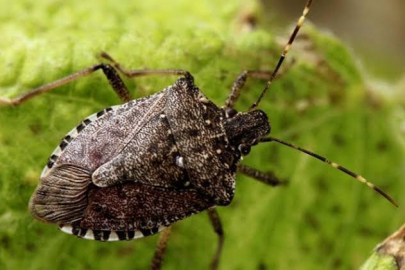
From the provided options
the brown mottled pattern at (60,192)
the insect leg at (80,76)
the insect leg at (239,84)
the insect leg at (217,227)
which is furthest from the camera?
the insect leg at (217,227)

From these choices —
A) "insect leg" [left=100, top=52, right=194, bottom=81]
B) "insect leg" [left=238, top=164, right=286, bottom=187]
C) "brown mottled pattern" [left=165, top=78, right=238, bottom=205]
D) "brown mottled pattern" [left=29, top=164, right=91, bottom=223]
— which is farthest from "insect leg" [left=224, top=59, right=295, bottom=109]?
"brown mottled pattern" [left=29, top=164, right=91, bottom=223]

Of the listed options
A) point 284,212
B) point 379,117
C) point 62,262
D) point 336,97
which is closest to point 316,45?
point 336,97

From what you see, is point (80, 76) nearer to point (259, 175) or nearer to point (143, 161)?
point (143, 161)

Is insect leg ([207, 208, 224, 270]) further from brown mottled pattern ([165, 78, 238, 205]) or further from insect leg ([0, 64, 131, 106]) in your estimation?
insect leg ([0, 64, 131, 106])

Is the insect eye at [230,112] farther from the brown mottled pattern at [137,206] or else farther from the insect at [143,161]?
the brown mottled pattern at [137,206]

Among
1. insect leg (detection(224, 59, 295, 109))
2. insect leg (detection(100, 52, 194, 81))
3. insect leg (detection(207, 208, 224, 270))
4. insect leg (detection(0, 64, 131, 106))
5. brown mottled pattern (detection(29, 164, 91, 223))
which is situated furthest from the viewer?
insect leg (detection(207, 208, 224, 270))

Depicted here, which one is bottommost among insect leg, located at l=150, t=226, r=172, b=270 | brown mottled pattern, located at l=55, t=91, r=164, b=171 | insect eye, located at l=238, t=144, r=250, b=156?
insect leg, located at l=150, t=226, r=172, b=270

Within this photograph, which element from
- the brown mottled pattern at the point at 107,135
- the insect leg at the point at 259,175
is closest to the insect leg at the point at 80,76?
the brown mottled pattern at the point at 107,135

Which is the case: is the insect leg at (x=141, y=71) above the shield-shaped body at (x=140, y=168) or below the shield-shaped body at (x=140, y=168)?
above

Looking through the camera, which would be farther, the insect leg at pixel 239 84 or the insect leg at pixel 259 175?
the insect leg at pixel 259 175
